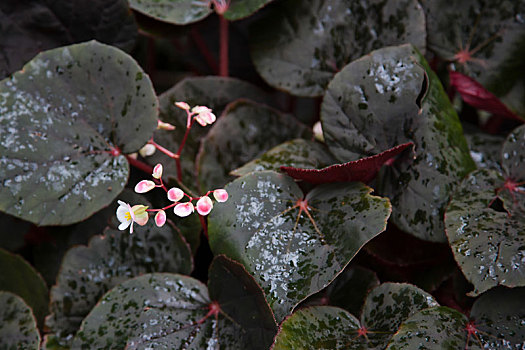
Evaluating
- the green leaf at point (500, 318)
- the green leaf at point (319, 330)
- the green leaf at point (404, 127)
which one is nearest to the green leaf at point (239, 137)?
the green leaf at point (404, 127)

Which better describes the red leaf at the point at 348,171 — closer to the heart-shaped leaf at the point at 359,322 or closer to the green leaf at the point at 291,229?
the green leaf at the point at 291,229

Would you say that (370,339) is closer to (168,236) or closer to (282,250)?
(282,250)

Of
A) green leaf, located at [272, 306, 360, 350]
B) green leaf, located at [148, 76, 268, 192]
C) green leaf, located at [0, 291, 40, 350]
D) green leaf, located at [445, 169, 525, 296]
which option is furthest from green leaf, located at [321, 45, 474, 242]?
green leaf, located at [0, 291, 40, 350]

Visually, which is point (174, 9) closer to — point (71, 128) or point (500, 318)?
point (71, 128)

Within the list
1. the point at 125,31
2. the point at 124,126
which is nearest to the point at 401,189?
the point at 124,126

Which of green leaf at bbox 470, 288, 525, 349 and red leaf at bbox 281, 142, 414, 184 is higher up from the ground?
red leaf at bbox 281, 142, 414, 184

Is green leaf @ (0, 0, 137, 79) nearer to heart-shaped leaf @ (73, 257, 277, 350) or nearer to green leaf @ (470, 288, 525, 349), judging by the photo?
heart-shaped leaf @ (73, 257, 277, 350)

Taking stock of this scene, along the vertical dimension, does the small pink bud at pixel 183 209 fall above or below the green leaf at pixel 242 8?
below
